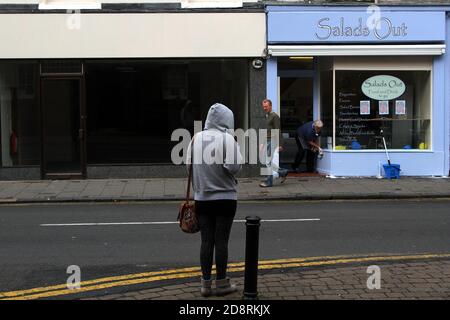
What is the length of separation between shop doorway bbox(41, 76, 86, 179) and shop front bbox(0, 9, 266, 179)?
0.03m

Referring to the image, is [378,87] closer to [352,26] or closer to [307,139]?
[352,26]

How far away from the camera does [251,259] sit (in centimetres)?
538

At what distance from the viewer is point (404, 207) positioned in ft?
38.4

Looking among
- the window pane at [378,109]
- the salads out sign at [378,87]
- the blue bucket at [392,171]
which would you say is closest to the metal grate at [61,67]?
the window pane at [378,109]

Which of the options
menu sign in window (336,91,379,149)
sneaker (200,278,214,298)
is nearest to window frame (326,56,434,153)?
menu sign in window (336,91,379,149)

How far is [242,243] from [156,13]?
29.3 ft

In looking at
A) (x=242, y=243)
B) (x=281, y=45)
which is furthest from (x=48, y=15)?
(x=242, y=243)

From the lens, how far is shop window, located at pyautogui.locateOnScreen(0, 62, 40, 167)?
15.9 m

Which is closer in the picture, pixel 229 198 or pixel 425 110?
pixel 229 198

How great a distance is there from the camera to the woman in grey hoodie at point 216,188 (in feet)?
18.6

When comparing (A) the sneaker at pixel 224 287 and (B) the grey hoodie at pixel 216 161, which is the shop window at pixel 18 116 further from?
(A) the sneaker at pixel 224 287

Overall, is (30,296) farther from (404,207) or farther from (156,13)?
(156,13)

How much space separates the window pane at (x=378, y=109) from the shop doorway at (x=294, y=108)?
1053 millimetres
